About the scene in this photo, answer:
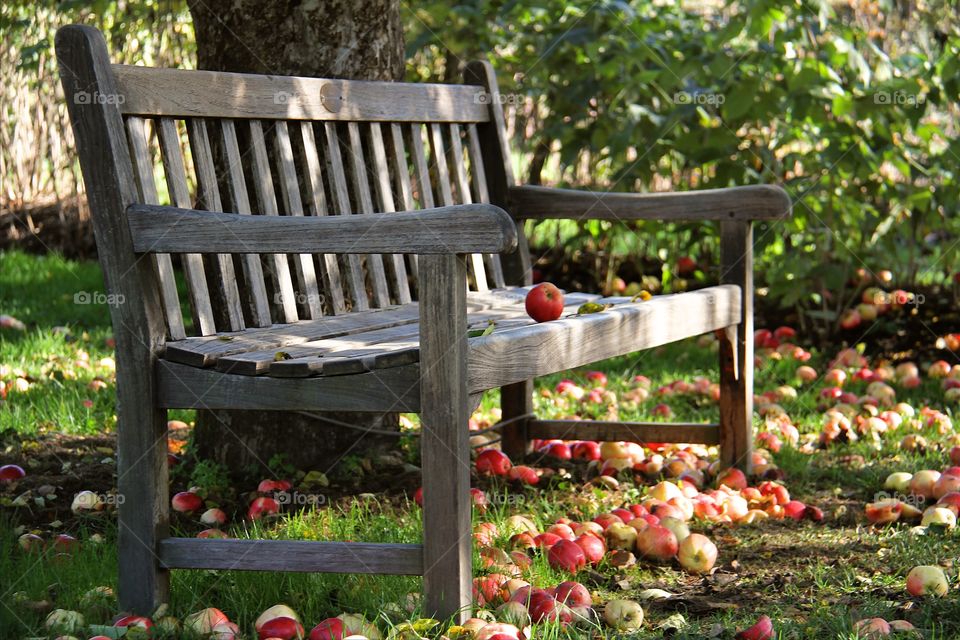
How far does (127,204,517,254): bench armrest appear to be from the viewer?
1.83 m

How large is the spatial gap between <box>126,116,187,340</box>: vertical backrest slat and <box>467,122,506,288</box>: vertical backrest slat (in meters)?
1.22

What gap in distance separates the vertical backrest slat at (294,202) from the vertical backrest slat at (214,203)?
201 mm

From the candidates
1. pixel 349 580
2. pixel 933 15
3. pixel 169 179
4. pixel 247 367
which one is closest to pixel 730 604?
pixel 349 580

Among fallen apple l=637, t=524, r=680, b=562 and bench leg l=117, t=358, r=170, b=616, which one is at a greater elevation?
bench leg l=117, t=358, r=170, b=616

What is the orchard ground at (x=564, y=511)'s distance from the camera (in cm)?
214

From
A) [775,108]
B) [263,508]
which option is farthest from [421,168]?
[775,108]

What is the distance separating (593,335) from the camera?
236 centimetres

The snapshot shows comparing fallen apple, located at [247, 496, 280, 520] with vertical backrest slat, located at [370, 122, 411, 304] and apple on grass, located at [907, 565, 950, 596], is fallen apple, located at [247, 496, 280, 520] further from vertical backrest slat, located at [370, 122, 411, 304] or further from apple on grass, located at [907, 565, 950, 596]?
apple on grass, located at [907, 565, 950, 596]

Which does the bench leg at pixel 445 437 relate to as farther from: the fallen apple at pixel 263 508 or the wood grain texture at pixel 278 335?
the fallen apple at pixel 263 508

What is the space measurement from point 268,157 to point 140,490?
3.48 feet

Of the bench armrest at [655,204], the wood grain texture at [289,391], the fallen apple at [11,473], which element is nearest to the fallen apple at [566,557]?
the wood grain texture at [289,391]

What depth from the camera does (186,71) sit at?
233 centimetres

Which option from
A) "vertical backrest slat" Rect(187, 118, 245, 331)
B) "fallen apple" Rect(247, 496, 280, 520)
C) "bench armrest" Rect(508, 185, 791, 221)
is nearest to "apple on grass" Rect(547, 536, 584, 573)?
"fallen apple" Rect(247, 496, 280, 520)

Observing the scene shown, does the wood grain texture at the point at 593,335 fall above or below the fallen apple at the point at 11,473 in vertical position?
above
